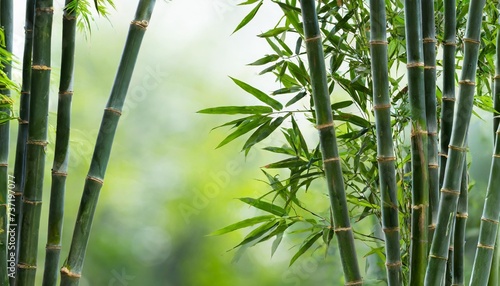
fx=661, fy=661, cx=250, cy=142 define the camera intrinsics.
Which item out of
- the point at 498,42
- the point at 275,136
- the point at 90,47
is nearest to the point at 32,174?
the point at 498,42

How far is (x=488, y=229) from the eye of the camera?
145 centimetres

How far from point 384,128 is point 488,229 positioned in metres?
0.48

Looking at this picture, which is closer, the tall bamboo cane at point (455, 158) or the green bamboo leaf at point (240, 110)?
Result: the tall bamboo cane at point (455, 158)

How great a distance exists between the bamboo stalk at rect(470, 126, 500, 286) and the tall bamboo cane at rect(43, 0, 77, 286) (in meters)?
0.87

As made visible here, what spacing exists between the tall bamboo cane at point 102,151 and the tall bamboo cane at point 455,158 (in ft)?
1.93

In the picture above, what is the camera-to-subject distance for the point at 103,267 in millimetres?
2863

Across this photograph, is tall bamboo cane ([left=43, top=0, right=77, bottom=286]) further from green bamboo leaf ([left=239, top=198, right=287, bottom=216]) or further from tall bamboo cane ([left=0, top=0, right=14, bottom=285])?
green bamboo leaf ([left=239, top=198, right=287, bottom=216])

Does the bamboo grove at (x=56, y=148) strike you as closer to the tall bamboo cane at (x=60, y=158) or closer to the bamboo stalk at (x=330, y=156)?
the tall bamboo cane at (x=60, y=158)

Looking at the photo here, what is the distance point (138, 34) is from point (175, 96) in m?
1.82

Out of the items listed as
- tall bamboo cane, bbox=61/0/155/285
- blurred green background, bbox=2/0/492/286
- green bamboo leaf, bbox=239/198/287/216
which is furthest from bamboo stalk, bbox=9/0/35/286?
blurred green background, bbox=2/0/492/286

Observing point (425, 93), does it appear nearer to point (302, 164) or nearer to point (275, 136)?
point (302, 164)

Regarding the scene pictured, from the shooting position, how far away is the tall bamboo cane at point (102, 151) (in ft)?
3.64

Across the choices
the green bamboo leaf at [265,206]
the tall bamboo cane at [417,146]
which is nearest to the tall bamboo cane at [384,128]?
the tall bamboo cane at [417,146]

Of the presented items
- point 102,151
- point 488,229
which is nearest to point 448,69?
point 488,229
